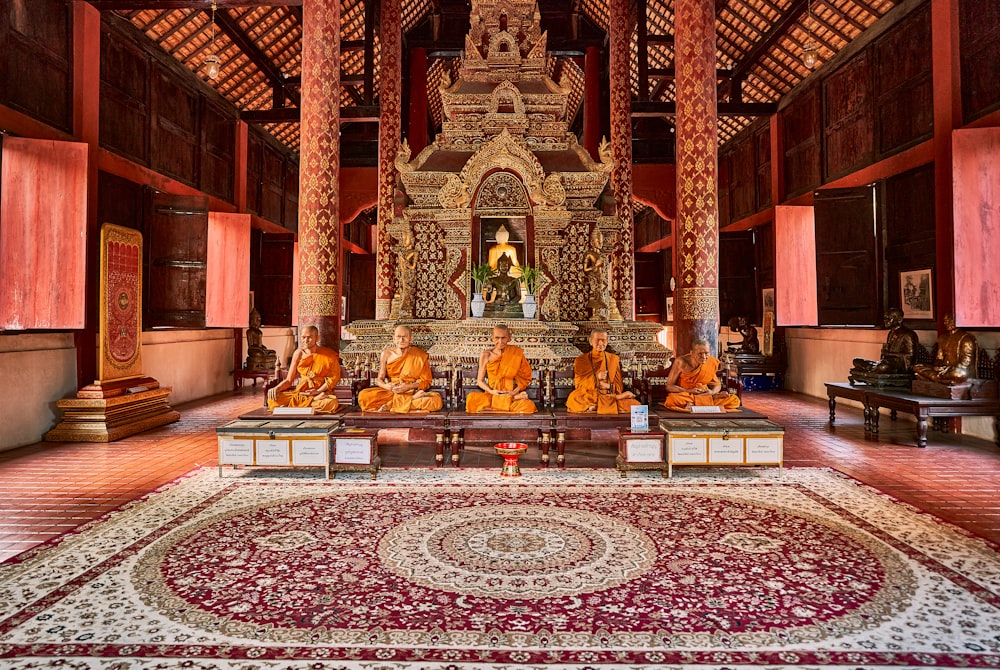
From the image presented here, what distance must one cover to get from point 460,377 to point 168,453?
3.59m

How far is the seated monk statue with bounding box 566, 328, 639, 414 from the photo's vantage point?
6.79 meters

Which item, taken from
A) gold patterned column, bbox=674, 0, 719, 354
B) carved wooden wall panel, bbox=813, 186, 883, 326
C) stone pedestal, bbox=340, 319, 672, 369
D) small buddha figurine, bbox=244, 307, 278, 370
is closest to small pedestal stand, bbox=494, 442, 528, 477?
stone pedestal, bbox=340, 319, 672, 369

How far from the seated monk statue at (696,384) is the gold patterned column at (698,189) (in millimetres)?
1022

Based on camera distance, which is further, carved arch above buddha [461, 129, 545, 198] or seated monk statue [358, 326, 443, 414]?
carved arch above buddha [461, 129, 545, 198]

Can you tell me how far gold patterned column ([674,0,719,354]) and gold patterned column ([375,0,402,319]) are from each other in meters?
6.74

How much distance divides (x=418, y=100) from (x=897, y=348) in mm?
12554

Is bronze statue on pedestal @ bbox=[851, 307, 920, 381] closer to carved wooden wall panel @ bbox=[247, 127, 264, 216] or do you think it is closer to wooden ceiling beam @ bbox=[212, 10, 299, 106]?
wooden ceiling beam @ bbox=[212, 10, 299, 106]

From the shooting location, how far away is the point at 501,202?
9539 millimetres

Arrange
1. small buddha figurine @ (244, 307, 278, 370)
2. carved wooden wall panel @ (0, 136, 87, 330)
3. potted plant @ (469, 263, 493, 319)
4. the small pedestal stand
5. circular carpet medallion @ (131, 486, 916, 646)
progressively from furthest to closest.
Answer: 1. small buddha figurine @ (244, 307, 278, 370)
2. potted plant @ (469, 263, 493, 319)
3. carved wooden wall panel @ (0, 136, 87, 330)
4. the small pedestal stand
5. circular carpet medallion @ (131, 486, 916, 646)

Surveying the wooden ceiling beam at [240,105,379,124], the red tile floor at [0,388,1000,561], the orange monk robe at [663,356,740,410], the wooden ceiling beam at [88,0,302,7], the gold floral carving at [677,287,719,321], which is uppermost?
the wooden ceiling beam at [240,105,379,124]

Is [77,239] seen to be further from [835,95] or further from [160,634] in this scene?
[835,95]

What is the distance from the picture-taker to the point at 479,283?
9.30 meters

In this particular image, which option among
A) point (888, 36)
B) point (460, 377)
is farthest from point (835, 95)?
point (460, 377)

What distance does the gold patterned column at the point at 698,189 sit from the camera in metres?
8.13
